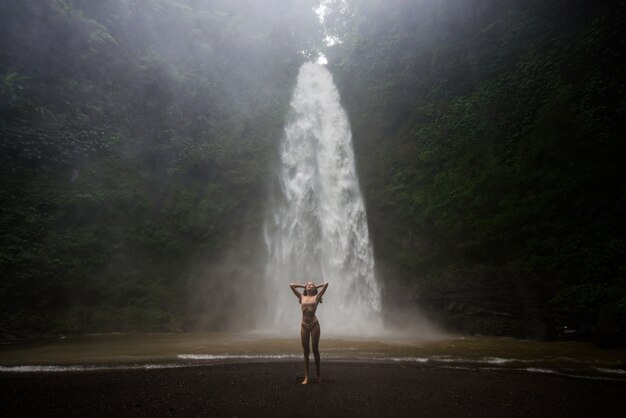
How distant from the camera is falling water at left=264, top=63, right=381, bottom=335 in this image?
49.7 feet

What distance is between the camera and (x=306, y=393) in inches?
204

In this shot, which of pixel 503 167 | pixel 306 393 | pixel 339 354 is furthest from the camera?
pixel 503 167

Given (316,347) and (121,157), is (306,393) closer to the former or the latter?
(316,347)

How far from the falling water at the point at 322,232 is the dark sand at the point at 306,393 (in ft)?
23.6

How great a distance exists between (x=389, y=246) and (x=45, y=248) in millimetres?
14441

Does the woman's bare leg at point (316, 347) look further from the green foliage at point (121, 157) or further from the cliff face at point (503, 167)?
the green foliage at point (121, 157)

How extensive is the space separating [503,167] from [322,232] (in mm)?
8170

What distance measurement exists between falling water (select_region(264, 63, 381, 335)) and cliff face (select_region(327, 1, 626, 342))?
81 cm

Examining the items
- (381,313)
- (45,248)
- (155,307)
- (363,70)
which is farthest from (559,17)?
(45,248)

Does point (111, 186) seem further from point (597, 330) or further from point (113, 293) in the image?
point (597, 330)

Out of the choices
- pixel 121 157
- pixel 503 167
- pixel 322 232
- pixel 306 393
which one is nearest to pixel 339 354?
pixel 306 393

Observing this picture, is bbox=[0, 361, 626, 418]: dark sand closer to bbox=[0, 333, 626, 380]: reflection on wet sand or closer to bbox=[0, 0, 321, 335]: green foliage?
bbox=[0, 333, 626, 380]: reflection on wet sand

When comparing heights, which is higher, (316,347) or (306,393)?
(316,347)

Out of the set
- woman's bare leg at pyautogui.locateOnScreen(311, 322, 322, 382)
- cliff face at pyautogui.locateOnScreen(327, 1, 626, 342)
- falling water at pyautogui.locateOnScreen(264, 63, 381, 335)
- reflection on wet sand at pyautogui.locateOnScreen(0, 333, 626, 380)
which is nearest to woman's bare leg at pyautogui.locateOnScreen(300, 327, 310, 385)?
woman's bare leg at pyautogui.locateOnScreen(311, 322, 322, 382)
